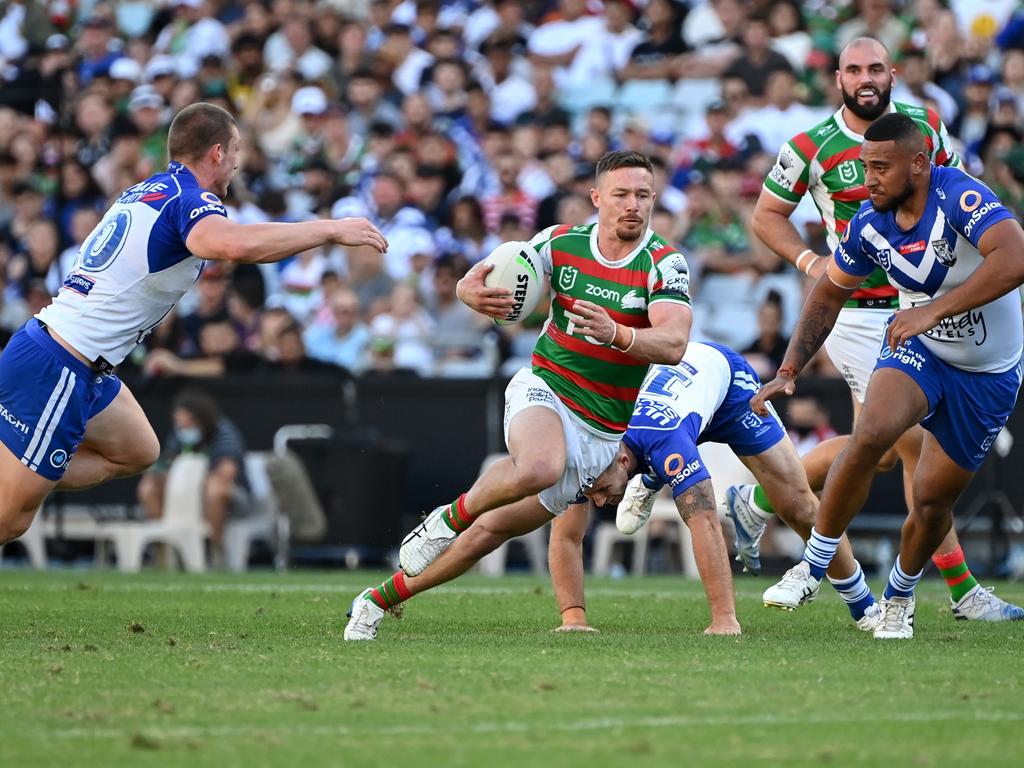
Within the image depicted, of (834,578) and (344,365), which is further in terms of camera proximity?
(344,365)

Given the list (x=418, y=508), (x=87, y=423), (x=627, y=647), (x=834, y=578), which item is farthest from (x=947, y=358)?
(x=418, y=508)

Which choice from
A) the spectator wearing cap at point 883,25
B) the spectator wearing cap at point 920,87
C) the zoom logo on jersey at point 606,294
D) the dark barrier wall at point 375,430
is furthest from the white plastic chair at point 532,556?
the zoom logo on jersey at point 606,294

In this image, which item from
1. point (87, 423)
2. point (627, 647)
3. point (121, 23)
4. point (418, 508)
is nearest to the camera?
point (627, 647)

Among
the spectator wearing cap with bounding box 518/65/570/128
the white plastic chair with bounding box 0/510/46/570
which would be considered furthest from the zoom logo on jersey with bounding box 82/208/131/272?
the spectator wearing cap with bounding box 518/65/570/128

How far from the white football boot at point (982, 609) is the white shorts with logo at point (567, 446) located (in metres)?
2.59

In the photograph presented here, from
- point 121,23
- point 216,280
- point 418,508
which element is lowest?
point 418,508

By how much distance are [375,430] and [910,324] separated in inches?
350

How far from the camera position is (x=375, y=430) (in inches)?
634

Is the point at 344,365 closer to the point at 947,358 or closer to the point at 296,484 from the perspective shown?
the point at 296,484

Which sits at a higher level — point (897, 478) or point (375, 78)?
point (375, 78)

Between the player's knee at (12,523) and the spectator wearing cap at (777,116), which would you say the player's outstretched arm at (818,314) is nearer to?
the player's knee at (12,523)

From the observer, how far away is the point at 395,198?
705 inches

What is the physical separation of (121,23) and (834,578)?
17287 millimetres

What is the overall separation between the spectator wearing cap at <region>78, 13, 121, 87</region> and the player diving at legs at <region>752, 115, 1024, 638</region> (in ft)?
51.7
